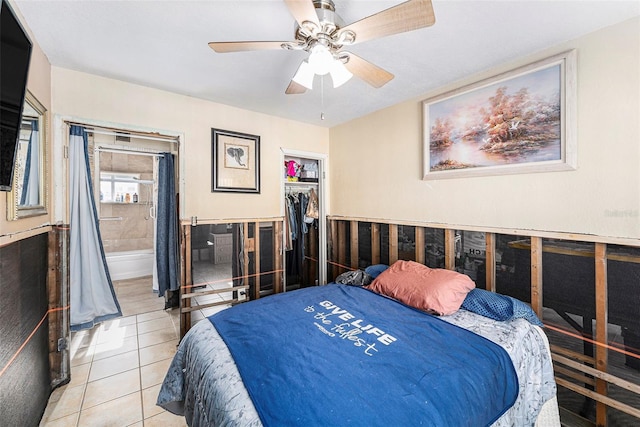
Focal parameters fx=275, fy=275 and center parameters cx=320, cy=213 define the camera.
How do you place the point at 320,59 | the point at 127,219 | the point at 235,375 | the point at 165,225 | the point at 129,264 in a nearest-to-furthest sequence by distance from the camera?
the point at 235,375, the point at 320,59, the point at 165,225, the point at 129,264, the point at 127,219

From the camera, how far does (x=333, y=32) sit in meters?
1.35

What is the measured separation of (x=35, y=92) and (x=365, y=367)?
8.78 ft

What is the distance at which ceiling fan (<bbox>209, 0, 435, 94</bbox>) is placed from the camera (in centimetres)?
115

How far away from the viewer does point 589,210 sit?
1769mm

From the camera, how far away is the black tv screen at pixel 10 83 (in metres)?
1.08

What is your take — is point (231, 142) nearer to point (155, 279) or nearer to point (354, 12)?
point (354, 12)

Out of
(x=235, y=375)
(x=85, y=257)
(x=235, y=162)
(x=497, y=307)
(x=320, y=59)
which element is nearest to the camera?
(x=235, y=375)

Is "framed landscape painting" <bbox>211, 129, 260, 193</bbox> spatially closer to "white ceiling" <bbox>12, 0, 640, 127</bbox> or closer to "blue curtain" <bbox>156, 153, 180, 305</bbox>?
"white ceiling" <bbox>12, 0, 640, 127</bbox>

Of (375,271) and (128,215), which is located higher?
(128,215)

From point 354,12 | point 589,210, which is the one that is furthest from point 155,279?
point 589,210

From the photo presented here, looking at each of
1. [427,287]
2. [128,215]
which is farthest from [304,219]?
[128,215]

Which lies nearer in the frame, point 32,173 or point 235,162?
point 32,173

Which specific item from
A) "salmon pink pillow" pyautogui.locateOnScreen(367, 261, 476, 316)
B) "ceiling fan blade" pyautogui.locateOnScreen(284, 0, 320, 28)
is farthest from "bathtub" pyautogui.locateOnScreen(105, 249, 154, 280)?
"ceiling fan blade" pyautogui.locateOnScreen(284, 0, 320, 28)

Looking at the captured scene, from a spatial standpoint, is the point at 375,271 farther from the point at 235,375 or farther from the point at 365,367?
the point at 235,375
